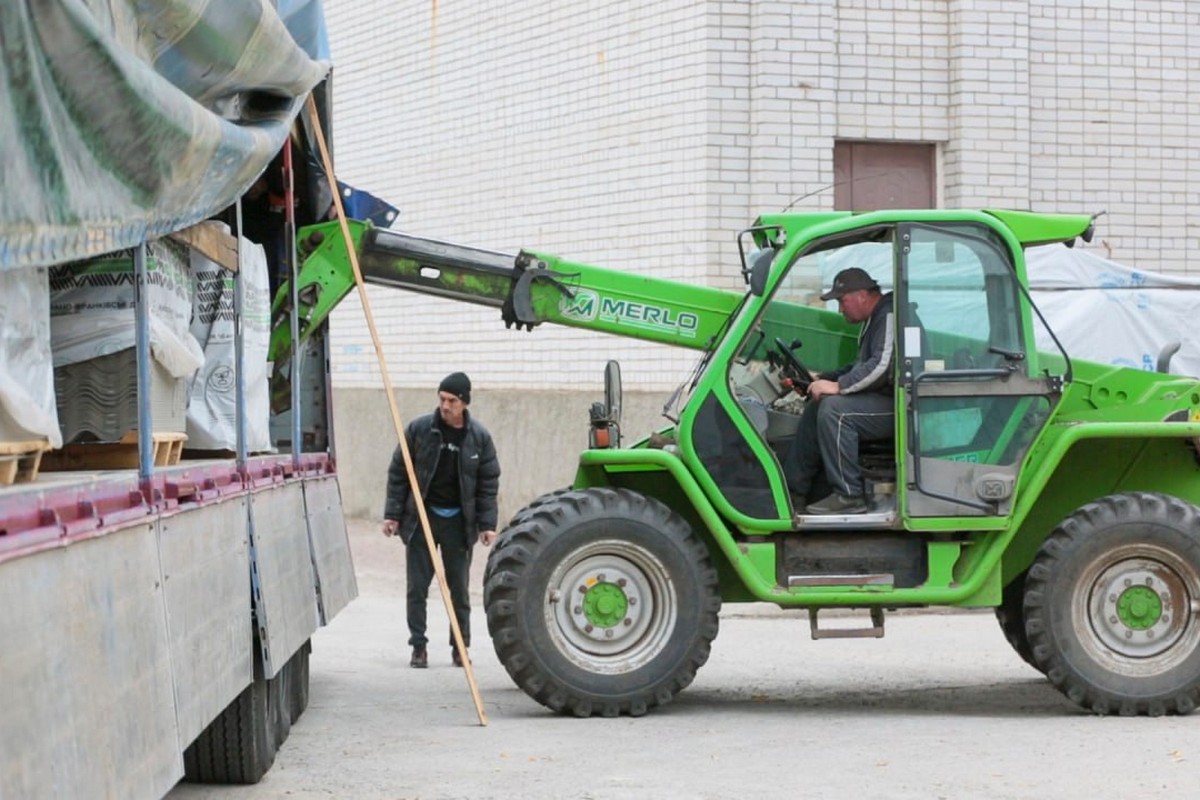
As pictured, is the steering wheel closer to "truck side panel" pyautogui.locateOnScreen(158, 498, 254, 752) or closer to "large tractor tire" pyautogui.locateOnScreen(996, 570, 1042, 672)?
"large tractor tire" pyautogui.locateOnScreen(996, 570, 1042, 672)

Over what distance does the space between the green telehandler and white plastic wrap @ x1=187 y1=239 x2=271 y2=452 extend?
2054mm

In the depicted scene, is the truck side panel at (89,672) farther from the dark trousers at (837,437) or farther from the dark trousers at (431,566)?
the dark trousers at (431,566)

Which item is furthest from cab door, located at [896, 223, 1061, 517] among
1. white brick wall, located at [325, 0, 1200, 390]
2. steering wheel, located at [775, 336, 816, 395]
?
white brick wall, located at [325, 0, 1200, 390]

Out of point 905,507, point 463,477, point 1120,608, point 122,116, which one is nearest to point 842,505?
point 905,507

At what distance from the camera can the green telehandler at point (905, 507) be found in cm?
1115

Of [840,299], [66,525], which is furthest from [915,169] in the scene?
[66,525]

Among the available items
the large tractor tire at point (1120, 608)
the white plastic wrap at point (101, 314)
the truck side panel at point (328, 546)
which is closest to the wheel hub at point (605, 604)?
the truck side panel at point (328, 546)

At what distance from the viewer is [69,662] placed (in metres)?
5.14

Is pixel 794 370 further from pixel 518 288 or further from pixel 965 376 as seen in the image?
pixel 518 288

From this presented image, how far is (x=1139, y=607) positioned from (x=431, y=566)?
488 cm

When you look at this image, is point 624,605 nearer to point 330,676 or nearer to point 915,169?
point 330,676

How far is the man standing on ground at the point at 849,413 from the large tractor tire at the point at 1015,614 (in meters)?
1.32

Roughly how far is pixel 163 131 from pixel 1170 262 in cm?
1534

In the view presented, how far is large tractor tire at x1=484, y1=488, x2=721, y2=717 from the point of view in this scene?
36.4 ft
